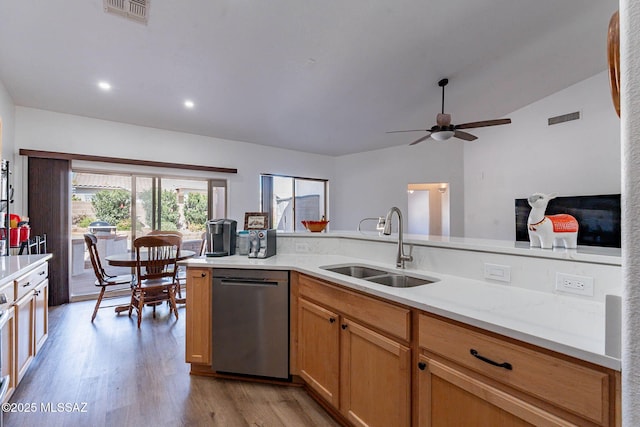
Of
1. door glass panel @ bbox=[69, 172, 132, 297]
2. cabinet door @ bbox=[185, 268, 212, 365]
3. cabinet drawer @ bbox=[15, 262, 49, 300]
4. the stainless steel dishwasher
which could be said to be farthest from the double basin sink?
door glass panel @ bbox=[69, 172, 132, 297]

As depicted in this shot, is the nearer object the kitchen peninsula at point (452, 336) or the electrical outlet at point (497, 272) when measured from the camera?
the kitchen peninsula at point (452, 336)

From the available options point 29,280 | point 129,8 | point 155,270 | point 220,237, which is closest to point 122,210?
point 155,270

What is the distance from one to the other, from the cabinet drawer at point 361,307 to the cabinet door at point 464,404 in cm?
16

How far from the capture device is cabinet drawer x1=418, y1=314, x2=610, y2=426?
2.58ft

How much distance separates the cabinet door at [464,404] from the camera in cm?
91

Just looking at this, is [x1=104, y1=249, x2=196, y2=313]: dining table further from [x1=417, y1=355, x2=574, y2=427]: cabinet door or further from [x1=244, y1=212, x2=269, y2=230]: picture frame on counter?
[x1=417, y1=355, x2=574, y2=427]: cabinet door

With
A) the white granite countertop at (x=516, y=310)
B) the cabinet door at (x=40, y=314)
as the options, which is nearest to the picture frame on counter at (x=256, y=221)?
the white granite countertop at (x=516, y=310)

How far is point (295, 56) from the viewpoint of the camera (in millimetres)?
2904

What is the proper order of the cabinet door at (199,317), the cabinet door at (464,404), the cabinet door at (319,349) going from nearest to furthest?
the cabinet door at (464,404)
the cabinet door at (319,349)
the cabinet door at (199,317)

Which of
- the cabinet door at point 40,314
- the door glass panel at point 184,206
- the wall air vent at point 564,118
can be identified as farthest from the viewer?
the door glass panel at point 184,206

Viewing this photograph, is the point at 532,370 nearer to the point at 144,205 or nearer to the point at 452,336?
A: the point at 452,336

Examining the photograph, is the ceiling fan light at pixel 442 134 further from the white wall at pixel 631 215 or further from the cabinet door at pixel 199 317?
the white wall at pixel 631 215

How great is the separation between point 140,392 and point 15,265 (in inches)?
49.3

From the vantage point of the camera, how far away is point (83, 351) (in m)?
2.61
